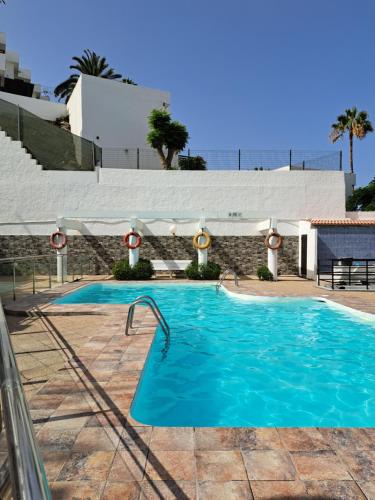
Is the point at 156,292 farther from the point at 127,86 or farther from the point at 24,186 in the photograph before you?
the point at 127,86

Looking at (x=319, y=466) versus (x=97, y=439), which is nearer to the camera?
(x=319, y=466)

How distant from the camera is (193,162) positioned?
21250 millimetres

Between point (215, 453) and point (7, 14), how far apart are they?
39.1 feet

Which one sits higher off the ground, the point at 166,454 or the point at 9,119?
the point at 9,119

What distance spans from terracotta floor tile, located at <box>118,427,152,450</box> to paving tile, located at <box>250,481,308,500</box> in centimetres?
93

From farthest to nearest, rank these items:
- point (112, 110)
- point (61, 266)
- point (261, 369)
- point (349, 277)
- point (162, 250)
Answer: point (112, 110)
point (162, 250)
point (61, 266)
point (349, 277)
point (261, 369)

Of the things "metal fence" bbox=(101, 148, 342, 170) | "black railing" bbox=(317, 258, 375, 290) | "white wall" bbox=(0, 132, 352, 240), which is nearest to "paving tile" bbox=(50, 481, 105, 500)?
"black railing" bbox=(317, 258, 375, 290)

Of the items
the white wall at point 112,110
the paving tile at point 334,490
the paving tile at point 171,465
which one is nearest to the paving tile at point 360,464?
the paving tile at point 334,490

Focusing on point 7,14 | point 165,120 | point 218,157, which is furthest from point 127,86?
point 7,14

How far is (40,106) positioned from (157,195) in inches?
669

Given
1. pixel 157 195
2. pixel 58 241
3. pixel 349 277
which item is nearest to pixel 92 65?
pixel 157 195

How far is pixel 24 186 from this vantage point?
56.3 ft

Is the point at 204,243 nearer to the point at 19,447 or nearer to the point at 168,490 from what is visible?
the point at 168,490

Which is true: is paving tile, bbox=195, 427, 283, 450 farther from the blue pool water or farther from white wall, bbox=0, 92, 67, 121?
white wall, bbox=0, 92, 67, 121
